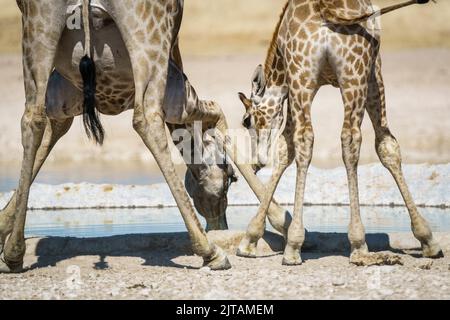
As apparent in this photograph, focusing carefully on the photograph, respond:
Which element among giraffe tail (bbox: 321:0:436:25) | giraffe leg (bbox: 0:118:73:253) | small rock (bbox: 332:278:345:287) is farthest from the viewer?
giraffe leg (bbox: 0:118:73:253)

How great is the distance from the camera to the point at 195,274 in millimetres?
7566

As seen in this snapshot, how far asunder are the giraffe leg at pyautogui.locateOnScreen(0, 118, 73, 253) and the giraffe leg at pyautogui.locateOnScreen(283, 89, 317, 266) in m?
2.08

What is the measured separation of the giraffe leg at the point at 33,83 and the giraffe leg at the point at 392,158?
9.47 feet

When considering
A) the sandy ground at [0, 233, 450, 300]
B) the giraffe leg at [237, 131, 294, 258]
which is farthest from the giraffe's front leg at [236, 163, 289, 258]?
the sandy ground at [0, 233, 450, 300]

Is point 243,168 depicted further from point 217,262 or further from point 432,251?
point 432,251

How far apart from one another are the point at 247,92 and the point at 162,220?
35.7ft

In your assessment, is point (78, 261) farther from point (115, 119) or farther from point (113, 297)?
point (115, 119)

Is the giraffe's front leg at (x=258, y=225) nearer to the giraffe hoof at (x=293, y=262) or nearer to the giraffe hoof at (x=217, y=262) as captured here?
the giraffe hoof at (x=293, y=262)

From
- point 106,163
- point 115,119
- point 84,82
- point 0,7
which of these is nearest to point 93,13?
point 84,82

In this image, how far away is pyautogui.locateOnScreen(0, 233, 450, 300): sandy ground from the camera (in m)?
6.56

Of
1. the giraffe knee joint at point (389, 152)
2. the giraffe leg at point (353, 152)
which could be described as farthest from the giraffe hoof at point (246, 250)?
the giraffe knee joint at point (389, 152)

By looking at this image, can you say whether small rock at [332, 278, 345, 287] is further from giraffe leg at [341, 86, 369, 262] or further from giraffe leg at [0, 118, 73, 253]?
giraffe leg at [0, 118, 73, 253]

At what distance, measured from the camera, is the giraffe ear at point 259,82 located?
9242 mm

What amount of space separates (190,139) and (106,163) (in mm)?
8147
